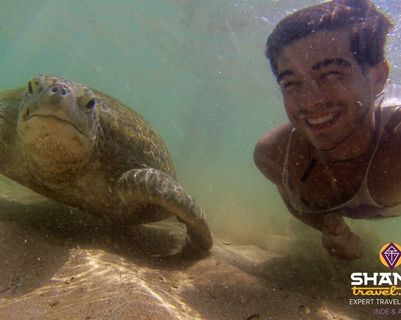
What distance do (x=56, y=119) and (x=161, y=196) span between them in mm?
1196

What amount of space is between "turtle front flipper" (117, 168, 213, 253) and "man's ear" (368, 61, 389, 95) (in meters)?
2.23

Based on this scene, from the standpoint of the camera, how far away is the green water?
1089 centimetres

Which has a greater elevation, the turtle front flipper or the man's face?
the man's face

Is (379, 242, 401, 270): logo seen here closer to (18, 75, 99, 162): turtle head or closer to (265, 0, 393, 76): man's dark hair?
(265, 0, 393, 76): man's dark hair

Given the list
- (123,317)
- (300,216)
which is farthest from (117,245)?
(300,216)

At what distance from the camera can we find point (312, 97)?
328cm

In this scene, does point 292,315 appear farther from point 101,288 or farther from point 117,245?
point 117,245

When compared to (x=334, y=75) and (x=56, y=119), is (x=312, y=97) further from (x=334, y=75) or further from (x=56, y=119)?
(x=56, y=119)

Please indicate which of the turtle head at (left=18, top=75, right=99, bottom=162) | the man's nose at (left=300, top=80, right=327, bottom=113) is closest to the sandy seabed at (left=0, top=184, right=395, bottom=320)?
the turtle head at (left=18, top=75, right=99, bottom=162)

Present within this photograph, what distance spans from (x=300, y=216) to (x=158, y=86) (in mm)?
41231

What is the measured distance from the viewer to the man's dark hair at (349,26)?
3389 millimetres

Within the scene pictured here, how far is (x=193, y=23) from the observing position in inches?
723

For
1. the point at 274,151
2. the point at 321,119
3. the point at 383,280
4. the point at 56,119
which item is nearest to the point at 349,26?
the point at 321,119

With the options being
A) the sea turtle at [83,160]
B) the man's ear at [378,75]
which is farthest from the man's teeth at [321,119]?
the sea turtle at [83,160]
